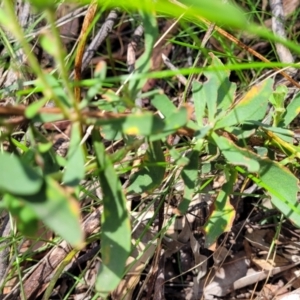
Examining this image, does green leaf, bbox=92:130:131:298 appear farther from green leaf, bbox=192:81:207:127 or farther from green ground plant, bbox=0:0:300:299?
green leaf, bbox=192:81:207:127

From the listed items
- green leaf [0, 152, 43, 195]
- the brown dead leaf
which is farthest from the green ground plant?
the brown dead leaf

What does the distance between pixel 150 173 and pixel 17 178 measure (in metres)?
0.44

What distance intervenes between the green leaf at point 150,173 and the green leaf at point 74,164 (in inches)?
11.3

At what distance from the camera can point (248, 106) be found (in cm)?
106

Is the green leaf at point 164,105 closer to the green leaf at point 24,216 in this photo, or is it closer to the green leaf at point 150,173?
the green leaf at point 150,173

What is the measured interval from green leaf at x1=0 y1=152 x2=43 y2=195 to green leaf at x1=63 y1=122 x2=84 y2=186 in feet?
0.22

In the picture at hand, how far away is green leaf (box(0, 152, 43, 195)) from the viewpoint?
67cm

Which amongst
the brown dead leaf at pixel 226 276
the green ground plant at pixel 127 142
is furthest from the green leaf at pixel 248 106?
the brown dead leaf at pixel 226 276

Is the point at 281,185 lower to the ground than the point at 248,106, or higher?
lower

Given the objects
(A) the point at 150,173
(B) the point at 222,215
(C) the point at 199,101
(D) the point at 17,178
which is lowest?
(B) the point at 222,215

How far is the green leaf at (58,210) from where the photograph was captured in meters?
0.63

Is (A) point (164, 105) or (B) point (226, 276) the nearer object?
(A) point (164, 105)

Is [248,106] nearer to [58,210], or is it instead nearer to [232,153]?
[232,153]

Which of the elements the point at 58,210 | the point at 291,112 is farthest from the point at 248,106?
the point at 58,210
